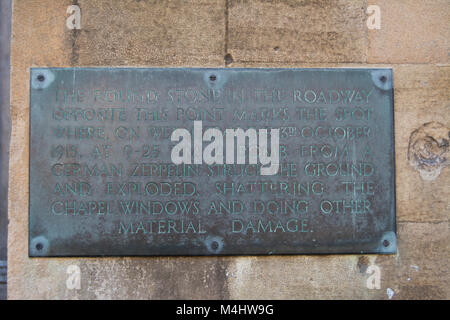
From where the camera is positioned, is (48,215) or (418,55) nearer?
(48,215)

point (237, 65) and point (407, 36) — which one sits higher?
point (407, 36)

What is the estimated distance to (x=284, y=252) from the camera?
238cm

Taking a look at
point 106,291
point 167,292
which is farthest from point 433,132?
point 106,291

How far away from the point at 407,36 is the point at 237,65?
1.24 m

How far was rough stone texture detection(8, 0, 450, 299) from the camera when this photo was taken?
7.78 ft

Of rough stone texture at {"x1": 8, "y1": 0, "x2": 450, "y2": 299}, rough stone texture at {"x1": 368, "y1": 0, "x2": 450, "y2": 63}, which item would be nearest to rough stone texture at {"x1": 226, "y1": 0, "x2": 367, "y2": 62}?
rough stone texture at {"x1": 8, "y1": 0, "x2": 450, "y2": 299}

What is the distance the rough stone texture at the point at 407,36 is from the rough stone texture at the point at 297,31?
12cm

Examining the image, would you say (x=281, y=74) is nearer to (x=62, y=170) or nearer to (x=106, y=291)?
(x=62, y=170)

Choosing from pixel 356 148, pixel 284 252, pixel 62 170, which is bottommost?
pixel 284 252

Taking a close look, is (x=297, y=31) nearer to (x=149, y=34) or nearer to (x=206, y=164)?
(x=149, y=34)

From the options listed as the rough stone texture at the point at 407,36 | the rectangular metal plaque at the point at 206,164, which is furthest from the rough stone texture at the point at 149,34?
the rough stone texture at the point at 407,36

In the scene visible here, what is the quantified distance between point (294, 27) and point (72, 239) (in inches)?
83.3

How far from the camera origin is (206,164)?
2367 mm

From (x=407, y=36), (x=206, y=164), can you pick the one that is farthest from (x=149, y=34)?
(x=407, y=36)
